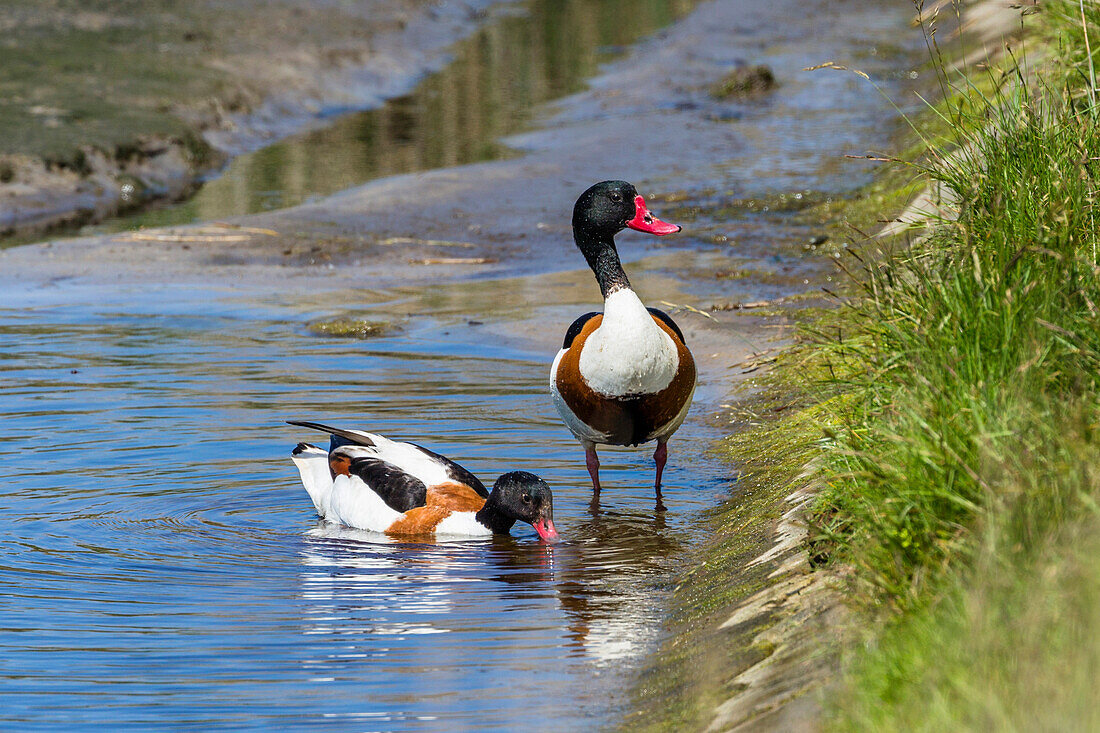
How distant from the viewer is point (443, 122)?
22812 millimetres

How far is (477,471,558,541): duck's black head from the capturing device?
643 cm

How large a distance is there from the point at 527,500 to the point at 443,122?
17066mm

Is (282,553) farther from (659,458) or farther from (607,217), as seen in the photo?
(607,217)

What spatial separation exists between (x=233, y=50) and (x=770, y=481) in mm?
20618

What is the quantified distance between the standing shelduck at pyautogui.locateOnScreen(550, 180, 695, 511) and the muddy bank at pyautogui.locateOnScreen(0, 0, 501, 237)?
10.3 m

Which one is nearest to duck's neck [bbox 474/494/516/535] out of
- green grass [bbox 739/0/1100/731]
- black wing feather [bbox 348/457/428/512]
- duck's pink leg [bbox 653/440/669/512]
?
black wing feather [bbox 348/457/428/512]

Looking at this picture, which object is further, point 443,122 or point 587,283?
point 443,122

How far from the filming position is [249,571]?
6121 millimetres

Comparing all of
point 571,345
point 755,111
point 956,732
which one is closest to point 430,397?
point 571,345

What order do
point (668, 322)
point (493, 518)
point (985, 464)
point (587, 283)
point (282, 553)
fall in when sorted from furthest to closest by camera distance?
point (587, 283) < point (668, 322) < point (493, 518) < point (282, 553) < point (985, 464)

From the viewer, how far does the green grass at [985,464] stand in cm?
301

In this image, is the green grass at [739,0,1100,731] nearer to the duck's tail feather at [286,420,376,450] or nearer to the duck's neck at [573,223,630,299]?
the duck's neck at [573,223,630,299]

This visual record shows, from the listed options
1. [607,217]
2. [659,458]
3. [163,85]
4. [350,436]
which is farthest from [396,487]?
[163,85]

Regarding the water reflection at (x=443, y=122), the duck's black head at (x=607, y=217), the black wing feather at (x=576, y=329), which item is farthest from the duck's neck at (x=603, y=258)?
the water reflection at (x=443, y=122)
